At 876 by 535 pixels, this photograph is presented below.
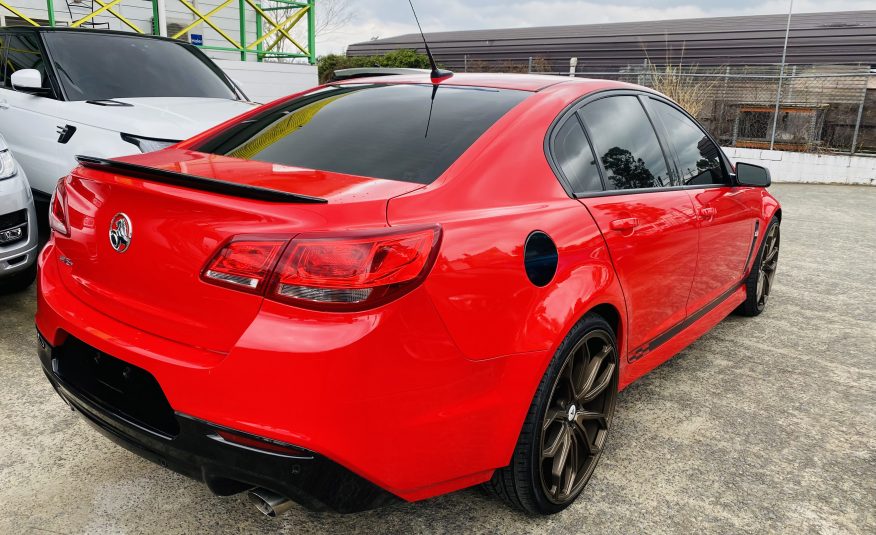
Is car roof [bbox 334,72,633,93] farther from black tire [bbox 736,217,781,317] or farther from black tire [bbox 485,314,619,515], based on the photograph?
black tire [bbox 736,217,781,317]

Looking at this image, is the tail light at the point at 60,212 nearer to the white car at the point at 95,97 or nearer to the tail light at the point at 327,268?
the tail light at the point at 327,268

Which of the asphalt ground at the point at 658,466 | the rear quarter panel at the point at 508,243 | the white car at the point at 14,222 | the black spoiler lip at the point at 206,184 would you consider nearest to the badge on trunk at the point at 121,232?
the black spoiler lip at the point at 206,184

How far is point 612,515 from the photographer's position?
2.43 metres

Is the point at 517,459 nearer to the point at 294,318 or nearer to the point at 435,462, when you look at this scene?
the point at 435,462

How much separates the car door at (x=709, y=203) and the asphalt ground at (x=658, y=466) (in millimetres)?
499

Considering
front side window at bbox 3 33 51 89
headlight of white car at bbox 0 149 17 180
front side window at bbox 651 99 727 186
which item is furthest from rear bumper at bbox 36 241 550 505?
front side window at bbox 3 33 51 89

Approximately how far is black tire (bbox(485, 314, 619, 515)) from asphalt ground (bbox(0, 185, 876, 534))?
11cm

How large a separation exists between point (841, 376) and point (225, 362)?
3.37 metres

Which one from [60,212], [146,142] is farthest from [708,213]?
[146,142]

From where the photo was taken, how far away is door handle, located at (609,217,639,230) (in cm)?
253

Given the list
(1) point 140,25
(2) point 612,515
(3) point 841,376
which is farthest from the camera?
(1) point 140,25

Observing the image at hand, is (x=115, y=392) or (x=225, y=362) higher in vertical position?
(x=225, y=362)

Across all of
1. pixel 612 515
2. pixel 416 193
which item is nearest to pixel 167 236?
pixel 416 193

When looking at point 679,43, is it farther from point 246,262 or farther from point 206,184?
point 246,262
